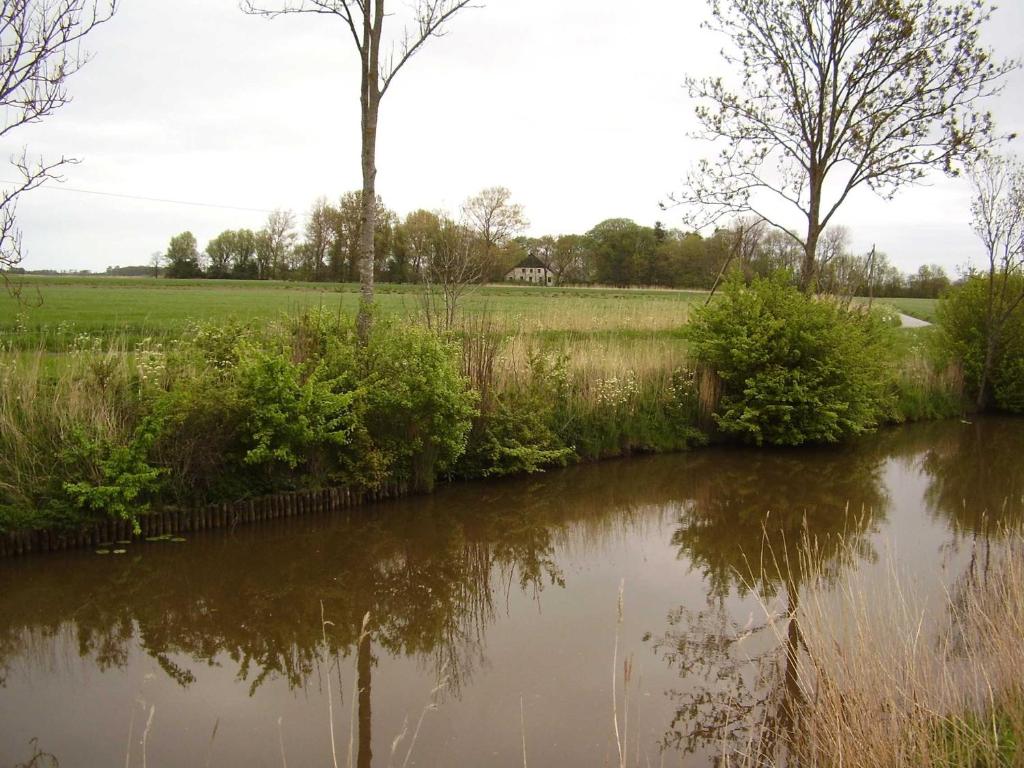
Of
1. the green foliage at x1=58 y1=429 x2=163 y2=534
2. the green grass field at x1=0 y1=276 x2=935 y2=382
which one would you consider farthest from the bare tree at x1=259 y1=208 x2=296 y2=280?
the green foliage at x1=58 y1=429 x2=163 y2=534

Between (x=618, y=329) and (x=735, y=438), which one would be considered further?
(x=618, y=329)

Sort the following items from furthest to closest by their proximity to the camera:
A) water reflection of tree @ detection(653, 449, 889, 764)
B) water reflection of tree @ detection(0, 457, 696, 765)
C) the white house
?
the white house, water reflection of tree @ detection(0, 457, 696, 765), water reflection of tree @ detection(653, 449, 889, 764)

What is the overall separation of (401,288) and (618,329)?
27.5 metres

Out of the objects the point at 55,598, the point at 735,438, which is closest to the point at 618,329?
the point at 735,438

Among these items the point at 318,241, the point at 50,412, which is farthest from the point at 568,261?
the point at 50,412

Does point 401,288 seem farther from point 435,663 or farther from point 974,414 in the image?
point 435,663

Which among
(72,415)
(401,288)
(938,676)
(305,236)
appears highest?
(305,236)

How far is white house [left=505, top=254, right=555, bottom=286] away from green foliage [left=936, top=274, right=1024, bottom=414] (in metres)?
52.9

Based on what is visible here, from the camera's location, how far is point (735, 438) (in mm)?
13852

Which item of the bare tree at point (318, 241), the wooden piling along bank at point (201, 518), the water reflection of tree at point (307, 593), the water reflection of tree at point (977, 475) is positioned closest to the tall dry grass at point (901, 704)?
the water reflection of tree at point (307, 593)

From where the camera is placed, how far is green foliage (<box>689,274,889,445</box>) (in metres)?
13.0

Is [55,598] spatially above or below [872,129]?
below

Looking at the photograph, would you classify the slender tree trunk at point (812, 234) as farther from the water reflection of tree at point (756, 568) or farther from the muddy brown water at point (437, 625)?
the muddy brown water at point (437, 625)

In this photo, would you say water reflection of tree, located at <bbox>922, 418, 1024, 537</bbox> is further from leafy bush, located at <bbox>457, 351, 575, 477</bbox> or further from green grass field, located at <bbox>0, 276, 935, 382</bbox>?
leafy bush, located at <bbox>457, 351, 575, 477</bbox>
